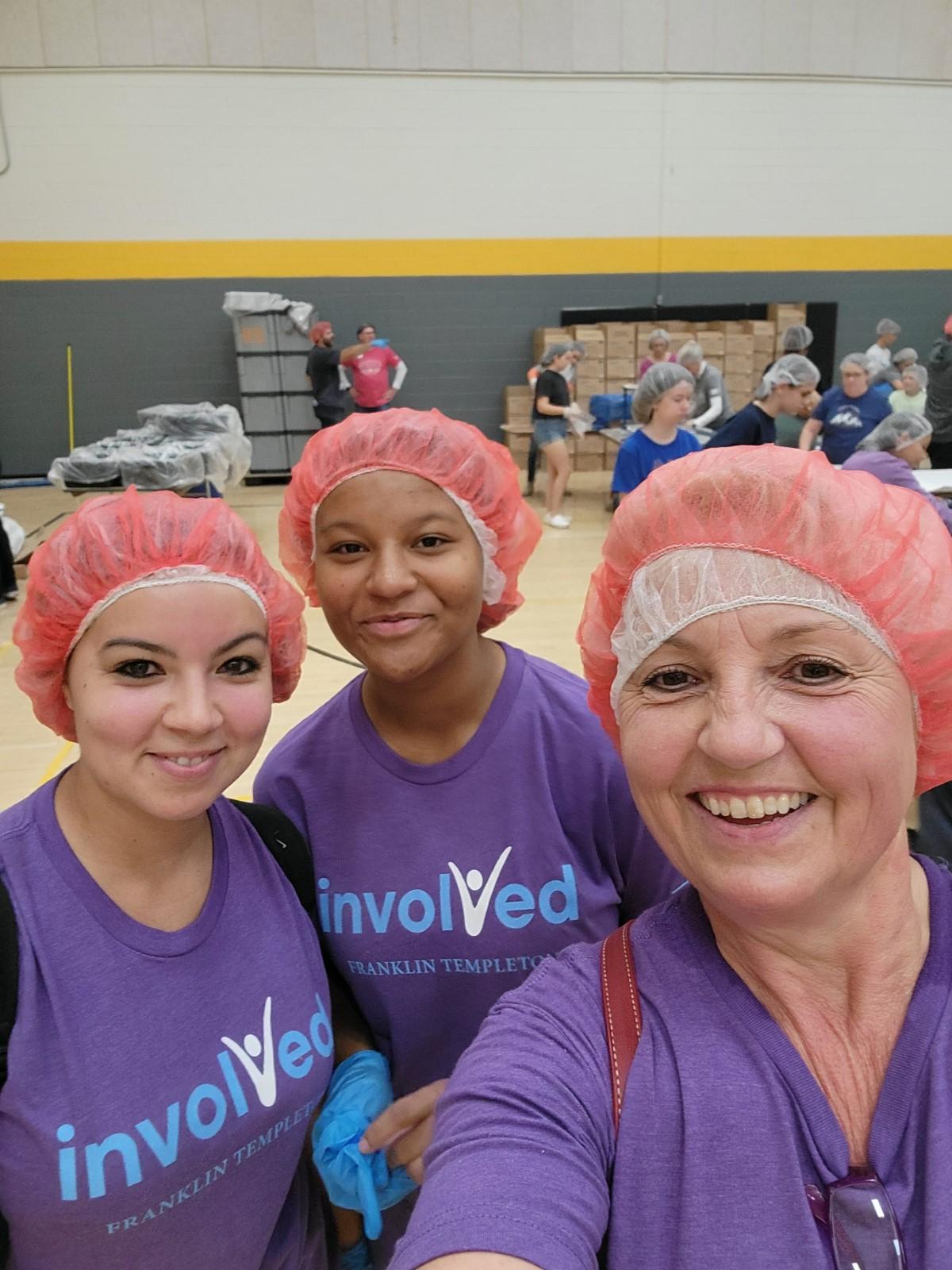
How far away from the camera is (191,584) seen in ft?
4.69

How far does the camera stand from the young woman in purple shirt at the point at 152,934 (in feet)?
4.04

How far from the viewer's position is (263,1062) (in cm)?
137

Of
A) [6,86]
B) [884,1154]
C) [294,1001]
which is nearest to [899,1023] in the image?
[884,1154]

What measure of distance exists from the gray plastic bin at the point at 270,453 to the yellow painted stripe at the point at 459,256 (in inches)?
85.6

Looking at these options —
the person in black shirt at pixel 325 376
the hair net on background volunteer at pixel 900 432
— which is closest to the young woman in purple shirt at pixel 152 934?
the hair net on background volunteer at pixel 900 432

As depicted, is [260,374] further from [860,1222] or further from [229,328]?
[860,1222]

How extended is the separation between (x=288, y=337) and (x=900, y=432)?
798 cm

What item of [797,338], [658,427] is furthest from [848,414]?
[797,338]

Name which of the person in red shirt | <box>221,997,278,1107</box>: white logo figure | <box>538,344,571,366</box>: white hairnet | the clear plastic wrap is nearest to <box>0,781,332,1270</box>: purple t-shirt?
<box>221,997,278,1107</box>: white logo figure

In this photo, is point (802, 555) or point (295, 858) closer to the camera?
point (802, 555)

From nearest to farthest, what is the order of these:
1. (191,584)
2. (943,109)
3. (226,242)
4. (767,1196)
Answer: (767,1196)
(191,584)
(226,242)
(943,109)

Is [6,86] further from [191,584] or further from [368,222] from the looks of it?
[191,584]

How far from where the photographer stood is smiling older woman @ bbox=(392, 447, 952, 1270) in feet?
3.10

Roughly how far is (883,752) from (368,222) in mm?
12321
